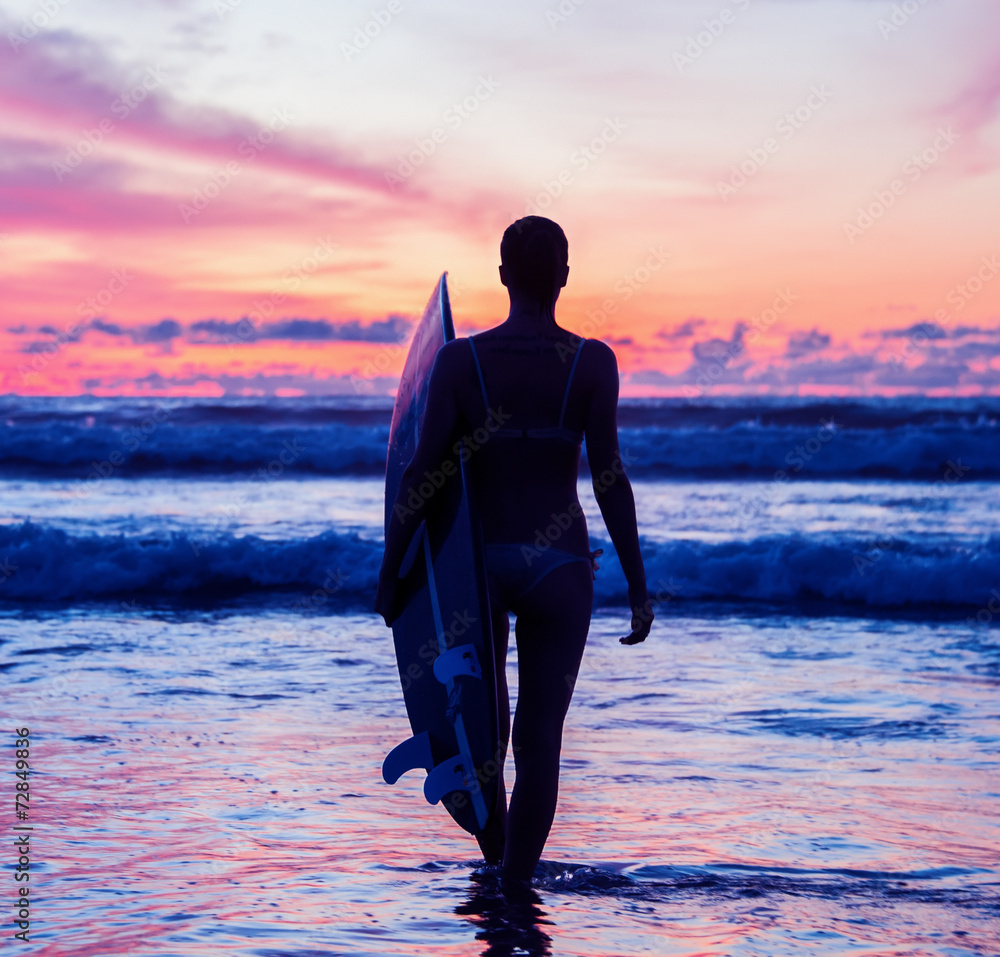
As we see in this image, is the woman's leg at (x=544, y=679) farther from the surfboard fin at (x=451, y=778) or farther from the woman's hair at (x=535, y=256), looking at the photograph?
the woman's hair at (x=535, y=256)

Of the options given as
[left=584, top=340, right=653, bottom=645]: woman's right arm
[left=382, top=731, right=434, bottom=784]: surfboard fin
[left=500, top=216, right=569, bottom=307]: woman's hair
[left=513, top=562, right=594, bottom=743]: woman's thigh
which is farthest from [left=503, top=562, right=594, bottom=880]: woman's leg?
[left=500, top=216, right=569, bottom=307]: woman's hair

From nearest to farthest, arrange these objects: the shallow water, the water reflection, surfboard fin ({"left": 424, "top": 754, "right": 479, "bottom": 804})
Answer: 1. the water reflection
2. the shallow water
3. surfboard fin ({"left": 424, "top": 754, "right": 479, "bottom": 804})

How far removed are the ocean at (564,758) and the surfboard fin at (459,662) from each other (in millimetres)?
645

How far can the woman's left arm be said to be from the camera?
115 inches

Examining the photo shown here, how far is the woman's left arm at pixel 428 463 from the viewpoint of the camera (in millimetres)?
2914

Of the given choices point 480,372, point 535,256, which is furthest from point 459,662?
point 535,256

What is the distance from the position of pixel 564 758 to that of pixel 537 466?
220cm

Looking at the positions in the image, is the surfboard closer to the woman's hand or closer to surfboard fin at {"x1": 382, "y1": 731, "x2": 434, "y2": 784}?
surfboard fin at {"x1": 382, "y1": 731, "x2": 434, "y2": 784}

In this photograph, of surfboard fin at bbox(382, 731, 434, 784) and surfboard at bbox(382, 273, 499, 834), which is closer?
surfboard at bbox(382, 273, 499, 834)

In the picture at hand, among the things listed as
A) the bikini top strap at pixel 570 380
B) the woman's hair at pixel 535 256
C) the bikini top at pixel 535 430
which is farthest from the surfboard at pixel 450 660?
the woman's hair at pixel 535 256

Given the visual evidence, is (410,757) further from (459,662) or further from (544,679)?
(544,679)

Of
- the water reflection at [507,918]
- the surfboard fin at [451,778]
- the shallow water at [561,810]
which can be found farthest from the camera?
the surfboard fin at [451,778]

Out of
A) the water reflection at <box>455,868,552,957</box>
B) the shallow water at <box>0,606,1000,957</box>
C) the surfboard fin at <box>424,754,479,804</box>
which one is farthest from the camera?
the surfboard fin at <box>424,754,479,804</box>

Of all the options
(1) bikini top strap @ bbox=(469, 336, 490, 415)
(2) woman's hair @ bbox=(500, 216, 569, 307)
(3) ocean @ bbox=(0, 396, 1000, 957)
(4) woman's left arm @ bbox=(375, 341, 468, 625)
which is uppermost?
(2) woman's hair @ bbox=(500, 216, 569, 307)
